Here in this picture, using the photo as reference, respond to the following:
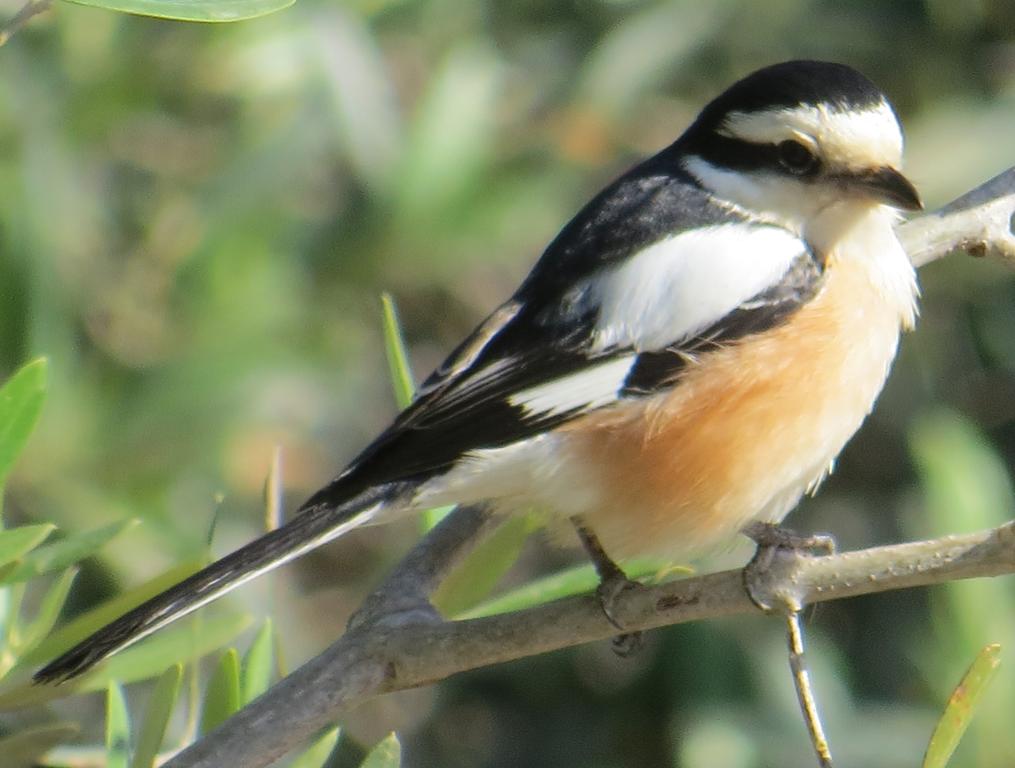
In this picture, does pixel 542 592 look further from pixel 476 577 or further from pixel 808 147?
pixel 808 147

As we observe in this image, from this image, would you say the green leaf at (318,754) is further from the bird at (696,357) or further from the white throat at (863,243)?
the white throat at (863,243)

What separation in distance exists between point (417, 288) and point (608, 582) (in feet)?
5.44

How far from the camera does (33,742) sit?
5.92 feet

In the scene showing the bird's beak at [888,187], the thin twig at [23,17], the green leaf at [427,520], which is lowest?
the green leaf at [427,520]

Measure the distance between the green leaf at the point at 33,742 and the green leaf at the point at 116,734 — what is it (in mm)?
49

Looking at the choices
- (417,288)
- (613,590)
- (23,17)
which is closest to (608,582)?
(613,590)

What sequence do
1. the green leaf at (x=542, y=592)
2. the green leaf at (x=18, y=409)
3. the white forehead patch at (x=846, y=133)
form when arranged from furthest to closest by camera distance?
the white forehead patch at (x=846, y=133) → the green leaf at (x=542, y=592) → the green leaf at (x=18, y=409)

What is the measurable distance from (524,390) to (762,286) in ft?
1.46

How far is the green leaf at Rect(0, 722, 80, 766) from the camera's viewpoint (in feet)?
5.88

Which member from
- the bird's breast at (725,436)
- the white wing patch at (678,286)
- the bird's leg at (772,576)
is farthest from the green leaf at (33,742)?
the white wing patch at (678,286)

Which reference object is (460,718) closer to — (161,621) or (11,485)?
(11,485)

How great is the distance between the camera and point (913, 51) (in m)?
4.09

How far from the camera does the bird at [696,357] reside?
97.0 inches

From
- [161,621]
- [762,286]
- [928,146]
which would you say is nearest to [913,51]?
[928,146]
